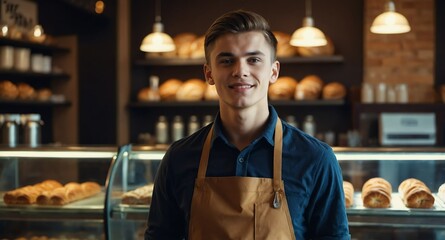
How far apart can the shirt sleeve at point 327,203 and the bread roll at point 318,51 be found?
4.61m

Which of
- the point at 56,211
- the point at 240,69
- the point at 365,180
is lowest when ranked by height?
the point at 56,211

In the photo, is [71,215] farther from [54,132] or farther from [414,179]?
[54,132]

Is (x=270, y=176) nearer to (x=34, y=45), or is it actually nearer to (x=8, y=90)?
(x=8, y=90)

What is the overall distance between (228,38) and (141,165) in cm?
153

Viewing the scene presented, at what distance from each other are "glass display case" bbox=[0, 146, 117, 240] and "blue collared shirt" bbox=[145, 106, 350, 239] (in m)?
1.12

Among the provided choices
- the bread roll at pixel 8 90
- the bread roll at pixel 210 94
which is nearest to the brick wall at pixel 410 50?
the bread roll at pixel 210 94

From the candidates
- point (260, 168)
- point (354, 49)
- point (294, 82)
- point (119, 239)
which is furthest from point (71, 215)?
point (354, 49)

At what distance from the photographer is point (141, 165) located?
2.89m

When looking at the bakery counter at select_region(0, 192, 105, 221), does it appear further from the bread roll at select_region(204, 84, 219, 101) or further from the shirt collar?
the bread roll at select_region(204, 84, 219, 101)

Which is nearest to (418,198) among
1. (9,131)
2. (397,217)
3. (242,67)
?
(397,217)

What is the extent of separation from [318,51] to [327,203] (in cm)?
466

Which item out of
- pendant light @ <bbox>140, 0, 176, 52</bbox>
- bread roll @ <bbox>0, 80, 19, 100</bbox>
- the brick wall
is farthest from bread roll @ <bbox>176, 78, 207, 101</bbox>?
the brick wall

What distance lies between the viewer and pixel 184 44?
630 centimetres

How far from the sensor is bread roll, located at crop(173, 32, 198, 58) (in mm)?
6281
